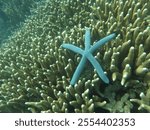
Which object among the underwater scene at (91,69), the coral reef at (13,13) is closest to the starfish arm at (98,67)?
the underwater scene at (91,69)

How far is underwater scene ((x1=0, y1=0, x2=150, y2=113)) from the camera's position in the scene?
354 centimetres

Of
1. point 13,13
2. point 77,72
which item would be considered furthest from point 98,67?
point 13,13

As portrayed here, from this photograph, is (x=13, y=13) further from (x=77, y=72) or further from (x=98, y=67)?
(x=98, y=67)

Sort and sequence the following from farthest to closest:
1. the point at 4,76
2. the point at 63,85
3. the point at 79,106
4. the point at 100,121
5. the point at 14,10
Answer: the point at 14,10 < the point at 4,76 < the point at 63,85 < the point at 79,106 < the point at 100,121

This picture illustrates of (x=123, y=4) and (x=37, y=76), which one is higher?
(x=123, y=4)

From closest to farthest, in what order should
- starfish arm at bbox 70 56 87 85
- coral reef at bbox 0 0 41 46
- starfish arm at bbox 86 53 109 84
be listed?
starfish arm at bbox 86 53 109 84, starfish arm at bbox 70 56 87 85, coral reef at bbox 0 0 41 46

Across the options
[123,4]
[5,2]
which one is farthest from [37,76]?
[5,2]

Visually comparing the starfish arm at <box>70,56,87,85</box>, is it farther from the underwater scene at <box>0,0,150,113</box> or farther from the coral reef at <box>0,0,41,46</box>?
the coral reef at <box>0,0,41,46</box>

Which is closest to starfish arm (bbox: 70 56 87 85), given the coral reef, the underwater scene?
the underwater scene

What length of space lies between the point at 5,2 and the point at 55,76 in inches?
250

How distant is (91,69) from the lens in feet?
12.9

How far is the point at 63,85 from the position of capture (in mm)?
3893

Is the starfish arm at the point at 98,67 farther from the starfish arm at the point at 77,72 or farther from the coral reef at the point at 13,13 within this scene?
the coral reef at the point at 13,13

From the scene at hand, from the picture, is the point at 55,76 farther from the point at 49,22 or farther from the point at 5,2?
the point at 5,2
